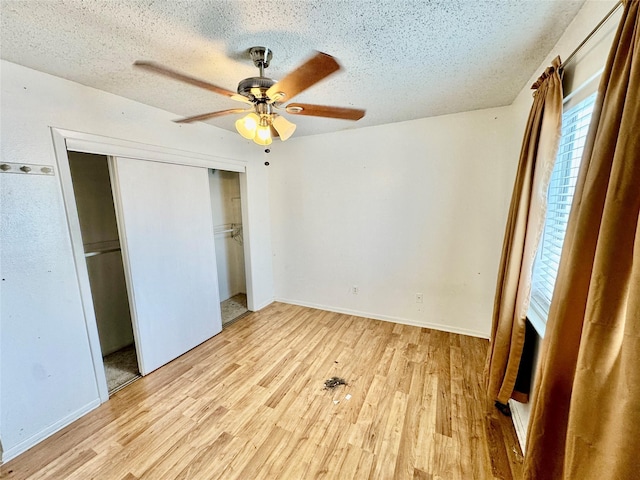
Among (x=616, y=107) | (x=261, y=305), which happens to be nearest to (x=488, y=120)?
(x=616, y=107)

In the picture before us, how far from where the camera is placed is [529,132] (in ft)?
5.15

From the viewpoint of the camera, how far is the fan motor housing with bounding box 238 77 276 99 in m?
1.34

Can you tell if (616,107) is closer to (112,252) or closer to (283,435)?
(283,435)

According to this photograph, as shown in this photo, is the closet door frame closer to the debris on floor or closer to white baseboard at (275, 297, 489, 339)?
the debris on floor

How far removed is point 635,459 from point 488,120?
8.70ft

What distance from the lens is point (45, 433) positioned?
1.66 metres

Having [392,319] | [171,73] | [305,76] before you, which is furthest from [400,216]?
[171,73]

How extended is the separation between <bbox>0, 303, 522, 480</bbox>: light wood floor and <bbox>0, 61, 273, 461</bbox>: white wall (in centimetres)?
24

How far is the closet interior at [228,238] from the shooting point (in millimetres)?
3783

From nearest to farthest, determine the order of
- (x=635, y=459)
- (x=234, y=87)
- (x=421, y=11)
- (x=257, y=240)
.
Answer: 1. (x=635, y=459)
2. (x=421, y=11)
3. (x=234, y=87)
4. (x=257, y=240)

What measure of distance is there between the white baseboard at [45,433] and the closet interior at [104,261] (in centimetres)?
40

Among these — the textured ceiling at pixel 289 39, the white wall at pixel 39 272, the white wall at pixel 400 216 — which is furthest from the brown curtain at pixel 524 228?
the white wall at pixel 39 272

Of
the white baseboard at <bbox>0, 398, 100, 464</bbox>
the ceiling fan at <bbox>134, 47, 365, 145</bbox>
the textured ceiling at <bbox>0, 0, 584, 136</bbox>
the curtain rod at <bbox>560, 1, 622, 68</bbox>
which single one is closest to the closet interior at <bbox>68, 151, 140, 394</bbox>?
the white baseboard at <bbox>0, 398, 100, 464</bbox>

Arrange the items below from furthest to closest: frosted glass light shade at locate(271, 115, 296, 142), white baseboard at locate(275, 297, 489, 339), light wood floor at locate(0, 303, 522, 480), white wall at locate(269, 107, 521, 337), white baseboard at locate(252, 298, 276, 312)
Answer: white baseboard at locate(252, 298, 276, 312), white baseboard at locate(275, 297, 489, 339), white wall at locate(269, 107, 521, 337), frosted glass light shade at locate(271, 115, 296, 142), light wood floor at locate(0, 303, 522, 480)
